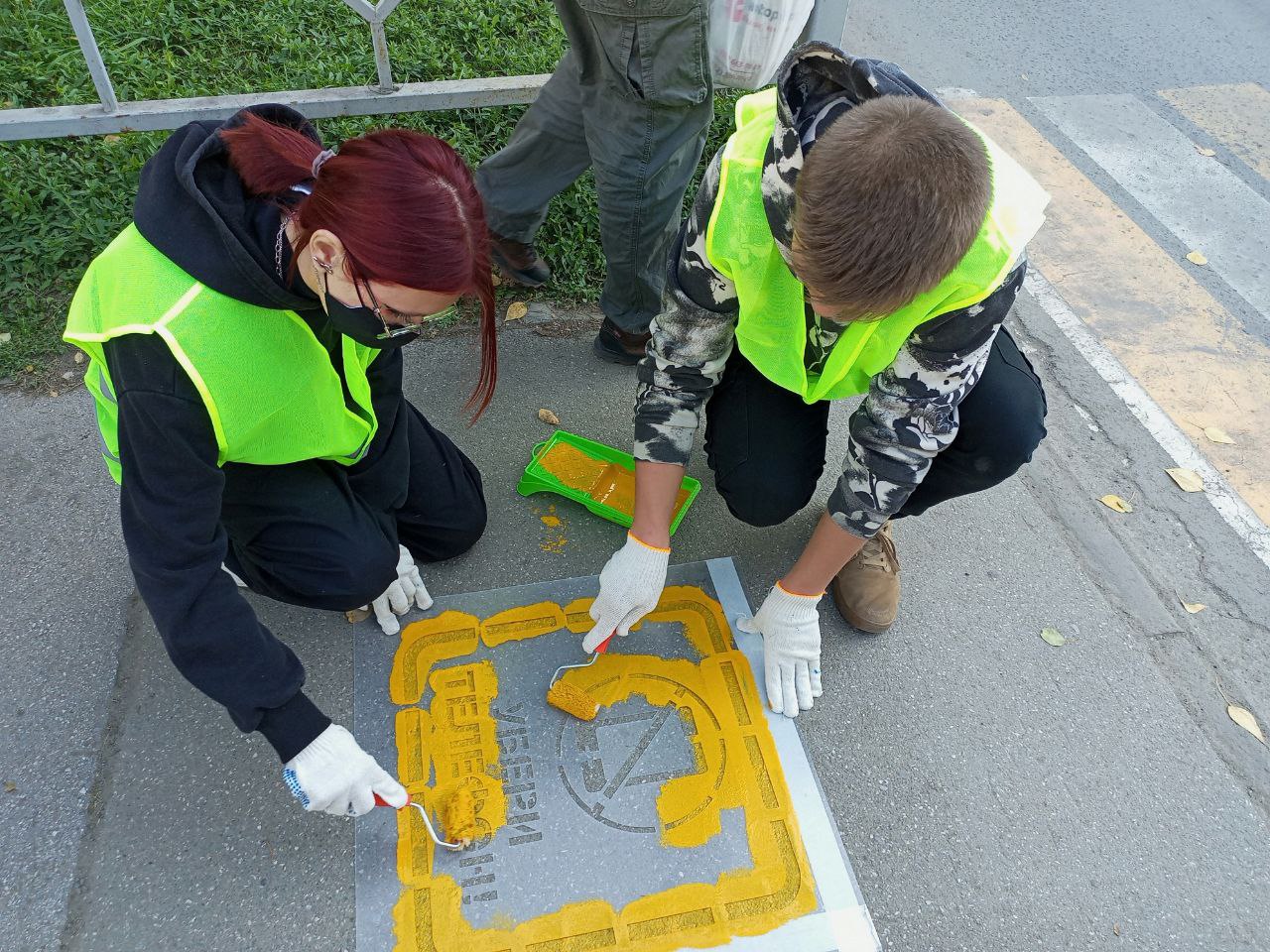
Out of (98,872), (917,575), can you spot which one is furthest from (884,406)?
(98,872)

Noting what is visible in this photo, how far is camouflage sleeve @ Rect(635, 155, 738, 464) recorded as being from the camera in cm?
171

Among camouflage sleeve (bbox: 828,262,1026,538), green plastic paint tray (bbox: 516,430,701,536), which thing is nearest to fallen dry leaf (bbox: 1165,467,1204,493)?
camouflage sleeve (bbox: 828,262,1026,538)

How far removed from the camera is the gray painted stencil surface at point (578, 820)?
64.2 inches

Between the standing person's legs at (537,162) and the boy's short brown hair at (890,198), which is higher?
the boy's short brown hair at (890,198)

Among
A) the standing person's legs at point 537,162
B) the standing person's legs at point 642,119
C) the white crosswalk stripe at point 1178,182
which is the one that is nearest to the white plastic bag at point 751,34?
the standing person's legs at point 642,119

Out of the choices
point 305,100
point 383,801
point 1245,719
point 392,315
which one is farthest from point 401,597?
point 1245,719

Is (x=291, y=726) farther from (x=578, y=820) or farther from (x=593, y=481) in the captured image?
(x=593, y=481)

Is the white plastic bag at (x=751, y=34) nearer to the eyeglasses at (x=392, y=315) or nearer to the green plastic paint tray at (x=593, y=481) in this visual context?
the green plastic paint tray at (x=593, y=481)

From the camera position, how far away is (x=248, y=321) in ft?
4.51

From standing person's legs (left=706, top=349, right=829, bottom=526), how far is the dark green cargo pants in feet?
1.58

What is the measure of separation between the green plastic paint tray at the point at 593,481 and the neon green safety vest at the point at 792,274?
552mm

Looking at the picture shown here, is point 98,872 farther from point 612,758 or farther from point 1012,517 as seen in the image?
point 1012,517

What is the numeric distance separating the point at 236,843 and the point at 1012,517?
77.7 inches

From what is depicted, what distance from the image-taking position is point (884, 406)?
172cm
